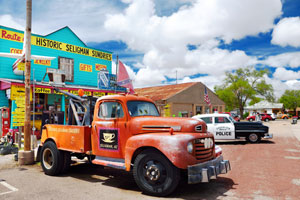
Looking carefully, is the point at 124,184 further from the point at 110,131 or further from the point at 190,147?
the point at 190,147

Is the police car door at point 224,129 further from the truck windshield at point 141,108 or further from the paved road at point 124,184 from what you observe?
the truck windshield at point 141,108

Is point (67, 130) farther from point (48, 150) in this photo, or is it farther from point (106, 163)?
point (106, 163)

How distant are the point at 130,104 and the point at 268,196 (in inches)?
142

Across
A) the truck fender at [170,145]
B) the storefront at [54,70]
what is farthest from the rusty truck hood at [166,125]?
the storefront at [54,70]

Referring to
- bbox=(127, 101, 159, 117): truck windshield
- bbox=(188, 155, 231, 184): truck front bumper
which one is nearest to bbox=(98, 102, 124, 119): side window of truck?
bbox=(127, 101, 159, 117): truck windshield

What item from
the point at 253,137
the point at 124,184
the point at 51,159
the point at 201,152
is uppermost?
the point at 201,152

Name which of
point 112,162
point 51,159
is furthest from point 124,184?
point 51,159

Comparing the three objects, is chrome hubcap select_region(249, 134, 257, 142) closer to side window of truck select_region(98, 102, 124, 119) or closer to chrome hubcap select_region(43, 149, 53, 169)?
side window of truck select_region(98, 102, 124, 119)

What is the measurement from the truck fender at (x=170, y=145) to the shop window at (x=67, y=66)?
13.9 metres

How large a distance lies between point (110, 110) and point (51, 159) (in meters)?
2.62

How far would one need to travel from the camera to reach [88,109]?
257 inches

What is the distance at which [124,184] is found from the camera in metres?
5.95

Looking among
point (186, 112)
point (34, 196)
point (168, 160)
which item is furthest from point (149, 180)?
point (186, 112)

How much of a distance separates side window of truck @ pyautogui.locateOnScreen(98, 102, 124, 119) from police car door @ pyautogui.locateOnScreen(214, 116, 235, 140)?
873 centimetres
